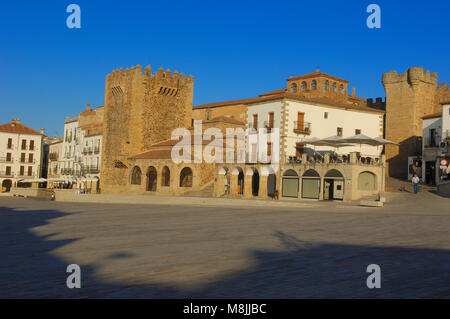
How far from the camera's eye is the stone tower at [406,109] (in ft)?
144

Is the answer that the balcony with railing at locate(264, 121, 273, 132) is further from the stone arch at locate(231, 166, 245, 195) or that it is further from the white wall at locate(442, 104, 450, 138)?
the white wall at locate(442, 104, 450, 138)

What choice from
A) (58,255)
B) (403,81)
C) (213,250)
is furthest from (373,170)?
(58,255)

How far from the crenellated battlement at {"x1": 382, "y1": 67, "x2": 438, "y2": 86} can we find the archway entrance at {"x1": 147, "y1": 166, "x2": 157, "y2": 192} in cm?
2511

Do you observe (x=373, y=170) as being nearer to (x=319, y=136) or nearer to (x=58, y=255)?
(x=319, y=136)

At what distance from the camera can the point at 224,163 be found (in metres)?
38.3

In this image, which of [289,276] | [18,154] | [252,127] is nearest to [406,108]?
[252,127]

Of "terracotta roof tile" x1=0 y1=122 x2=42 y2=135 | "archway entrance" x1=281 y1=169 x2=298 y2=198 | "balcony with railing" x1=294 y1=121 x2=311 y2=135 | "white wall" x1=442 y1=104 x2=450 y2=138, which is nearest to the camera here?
"archway entrance" x1=281 y1=169 x2=298 y2=198

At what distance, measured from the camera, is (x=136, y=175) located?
159 ft

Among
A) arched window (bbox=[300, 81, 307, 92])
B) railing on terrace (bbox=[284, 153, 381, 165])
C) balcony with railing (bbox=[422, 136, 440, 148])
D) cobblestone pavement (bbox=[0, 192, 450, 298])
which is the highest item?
arched window (bbox=[300, 81, 307, 92])

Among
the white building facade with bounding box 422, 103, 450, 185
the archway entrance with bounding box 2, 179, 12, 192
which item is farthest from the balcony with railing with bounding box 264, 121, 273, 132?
the archway entrance with bounding box 2, 179, 12, 192

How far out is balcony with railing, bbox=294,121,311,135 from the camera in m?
35.8

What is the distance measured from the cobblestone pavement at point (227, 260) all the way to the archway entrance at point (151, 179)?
101ft

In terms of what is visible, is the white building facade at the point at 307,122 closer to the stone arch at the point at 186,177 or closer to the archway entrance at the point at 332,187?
the archway entrance at the point at 332,187

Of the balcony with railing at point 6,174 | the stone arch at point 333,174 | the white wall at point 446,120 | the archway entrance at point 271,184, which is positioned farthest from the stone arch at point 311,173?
the balcony with railing at point 6,174
